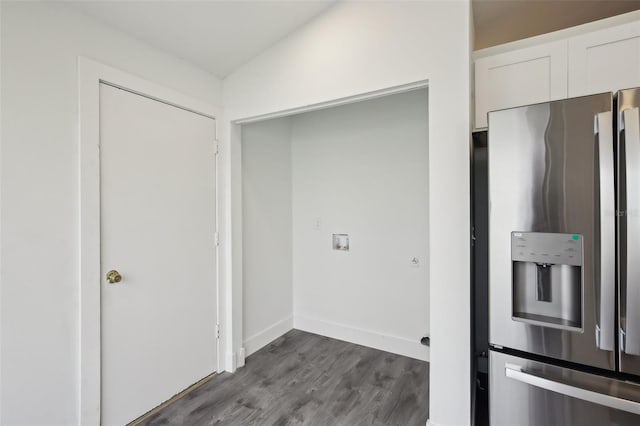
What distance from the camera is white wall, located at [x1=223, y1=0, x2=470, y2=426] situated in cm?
167

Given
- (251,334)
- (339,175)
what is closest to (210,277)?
(251,334)

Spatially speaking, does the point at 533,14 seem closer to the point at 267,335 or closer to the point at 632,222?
the point at 632,222

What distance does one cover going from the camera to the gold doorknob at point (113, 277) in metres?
A: 1.85

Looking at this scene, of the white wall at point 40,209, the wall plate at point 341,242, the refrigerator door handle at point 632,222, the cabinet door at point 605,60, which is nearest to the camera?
the refrigerator door handle at point 632,222

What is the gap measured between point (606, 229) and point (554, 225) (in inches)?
6.3

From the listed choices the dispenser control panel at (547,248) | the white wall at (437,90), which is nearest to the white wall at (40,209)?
the white wall at (437,90)

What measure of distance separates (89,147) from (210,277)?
1268mm

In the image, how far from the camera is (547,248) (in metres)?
1.27

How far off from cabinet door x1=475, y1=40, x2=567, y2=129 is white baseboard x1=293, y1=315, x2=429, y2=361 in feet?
6.62

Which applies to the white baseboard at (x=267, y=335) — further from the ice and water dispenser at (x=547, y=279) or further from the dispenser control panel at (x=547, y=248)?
the dispenser control panel at (x=547, y=248)

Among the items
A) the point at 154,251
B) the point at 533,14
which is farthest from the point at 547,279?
the point at 154,251

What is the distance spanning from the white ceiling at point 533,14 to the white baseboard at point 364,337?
271 centimetres

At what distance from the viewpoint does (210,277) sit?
251 cm

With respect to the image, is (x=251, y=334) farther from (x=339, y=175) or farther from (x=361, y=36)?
(x=361, y=36)
